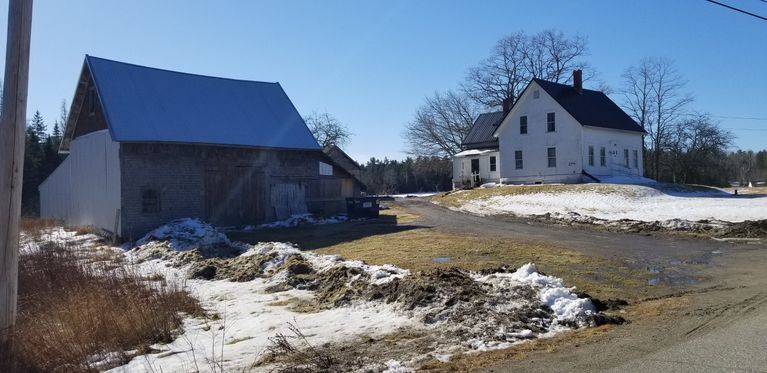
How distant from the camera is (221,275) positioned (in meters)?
15.0

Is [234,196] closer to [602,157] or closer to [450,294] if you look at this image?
[450,294]

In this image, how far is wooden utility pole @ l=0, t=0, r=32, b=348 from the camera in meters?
7.77

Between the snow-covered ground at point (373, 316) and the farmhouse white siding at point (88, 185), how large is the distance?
50.5ft

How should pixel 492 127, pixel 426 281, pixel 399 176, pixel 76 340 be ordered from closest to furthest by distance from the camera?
pixel 76 340 → pixel 426 281 → pixel 492 127 → pixel 399 176

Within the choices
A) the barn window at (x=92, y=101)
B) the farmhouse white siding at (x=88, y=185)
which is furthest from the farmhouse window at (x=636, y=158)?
the barn window at (x=92, y=101)

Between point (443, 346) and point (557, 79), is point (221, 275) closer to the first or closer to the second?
point (443, 346)

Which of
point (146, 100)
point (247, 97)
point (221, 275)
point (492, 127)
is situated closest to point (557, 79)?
point (492, 127)

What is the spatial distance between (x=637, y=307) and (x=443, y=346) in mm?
4005

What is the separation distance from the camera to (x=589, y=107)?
4447cm

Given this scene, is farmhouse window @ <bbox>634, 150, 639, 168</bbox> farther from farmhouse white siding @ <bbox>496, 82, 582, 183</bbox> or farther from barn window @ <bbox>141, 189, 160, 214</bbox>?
barn window @ <bbox>141, 189, 160, 214</bbox>

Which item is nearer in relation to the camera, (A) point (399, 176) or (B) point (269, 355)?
(B) point (269, 355)

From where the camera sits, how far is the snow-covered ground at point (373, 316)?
7.51 m

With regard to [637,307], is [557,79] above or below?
above

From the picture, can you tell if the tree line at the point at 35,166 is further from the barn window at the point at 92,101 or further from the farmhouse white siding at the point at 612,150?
the farmhouse white siding at the point at 612,150
